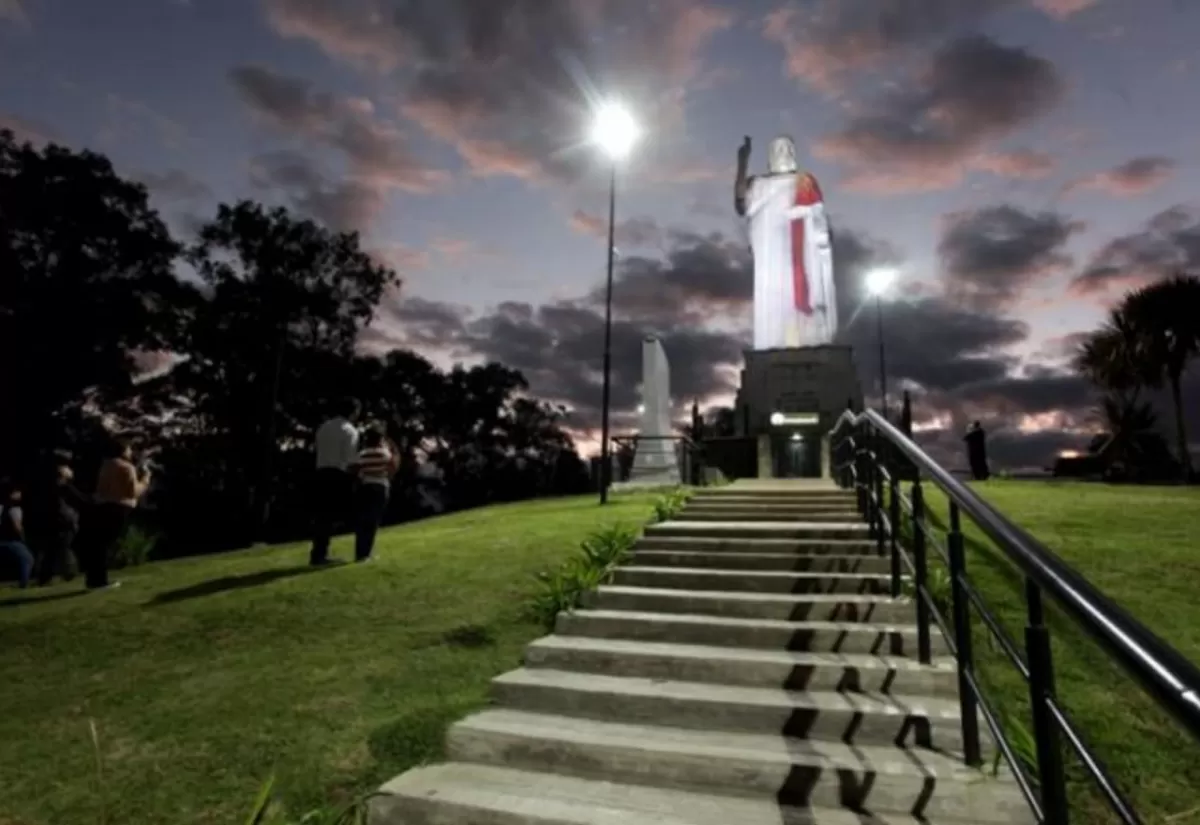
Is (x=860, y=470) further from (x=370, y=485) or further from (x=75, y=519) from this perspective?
(x=75, y=519)

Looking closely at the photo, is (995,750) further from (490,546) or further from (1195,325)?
(1195,325)

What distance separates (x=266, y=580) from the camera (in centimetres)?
823

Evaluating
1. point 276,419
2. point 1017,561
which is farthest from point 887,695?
point 276,419

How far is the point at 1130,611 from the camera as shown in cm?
555

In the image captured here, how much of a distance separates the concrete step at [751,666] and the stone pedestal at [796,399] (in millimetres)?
20613

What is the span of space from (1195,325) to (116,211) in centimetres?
3922

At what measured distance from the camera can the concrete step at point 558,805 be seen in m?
3.15

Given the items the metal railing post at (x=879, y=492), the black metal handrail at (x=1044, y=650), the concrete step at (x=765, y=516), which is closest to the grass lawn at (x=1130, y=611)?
the black metal handrail at (x=1044, y=650)

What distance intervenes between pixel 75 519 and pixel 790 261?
25915 millimetres

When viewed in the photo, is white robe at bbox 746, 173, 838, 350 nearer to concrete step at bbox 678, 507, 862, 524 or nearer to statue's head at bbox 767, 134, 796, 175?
statue's head at bbox 767, 134, 796, 175

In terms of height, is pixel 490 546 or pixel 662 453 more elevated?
pixel 662 453

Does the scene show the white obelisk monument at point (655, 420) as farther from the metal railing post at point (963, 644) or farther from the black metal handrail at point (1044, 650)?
the metal railing post at point (963, 644)

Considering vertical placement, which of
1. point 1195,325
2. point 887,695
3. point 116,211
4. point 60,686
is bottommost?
point 60,686

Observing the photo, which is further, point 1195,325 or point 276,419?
point 276,419
